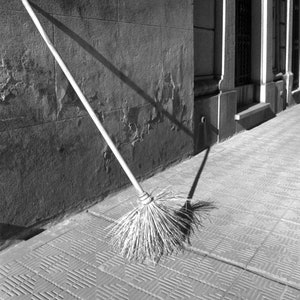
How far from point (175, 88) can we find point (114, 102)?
1356 millimetres

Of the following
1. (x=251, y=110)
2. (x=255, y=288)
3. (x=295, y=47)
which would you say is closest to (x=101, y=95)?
(x=255, y=288)

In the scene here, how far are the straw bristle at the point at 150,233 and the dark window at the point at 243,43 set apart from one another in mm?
6025

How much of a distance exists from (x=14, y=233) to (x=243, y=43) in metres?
6.92

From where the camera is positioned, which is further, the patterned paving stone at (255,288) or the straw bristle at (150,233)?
the straw bristle at (150,233)

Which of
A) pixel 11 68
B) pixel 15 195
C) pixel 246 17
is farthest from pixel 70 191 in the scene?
pixel 246 17

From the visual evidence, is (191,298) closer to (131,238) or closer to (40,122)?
(131,238)

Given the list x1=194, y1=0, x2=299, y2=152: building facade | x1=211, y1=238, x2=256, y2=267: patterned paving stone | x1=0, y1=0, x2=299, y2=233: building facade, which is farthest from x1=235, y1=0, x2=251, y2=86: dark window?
x1=211, y1=238, x2=256, y2=267: patterned paving stone

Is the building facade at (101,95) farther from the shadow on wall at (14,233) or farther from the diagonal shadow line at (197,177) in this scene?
the diagonal shadow line at (197,177)

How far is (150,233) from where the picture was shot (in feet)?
10.1

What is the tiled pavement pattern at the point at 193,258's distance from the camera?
278cm

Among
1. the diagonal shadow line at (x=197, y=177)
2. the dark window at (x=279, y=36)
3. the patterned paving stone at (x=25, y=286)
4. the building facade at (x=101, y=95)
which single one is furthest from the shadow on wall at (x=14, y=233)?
the dark window at (x=279, y=36)

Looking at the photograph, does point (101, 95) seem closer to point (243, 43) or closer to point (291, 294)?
point (291, 294)

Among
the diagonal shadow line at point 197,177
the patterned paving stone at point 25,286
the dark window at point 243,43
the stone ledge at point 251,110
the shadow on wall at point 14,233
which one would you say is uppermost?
the dark window at point 243,43

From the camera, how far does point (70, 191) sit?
3900 mm
